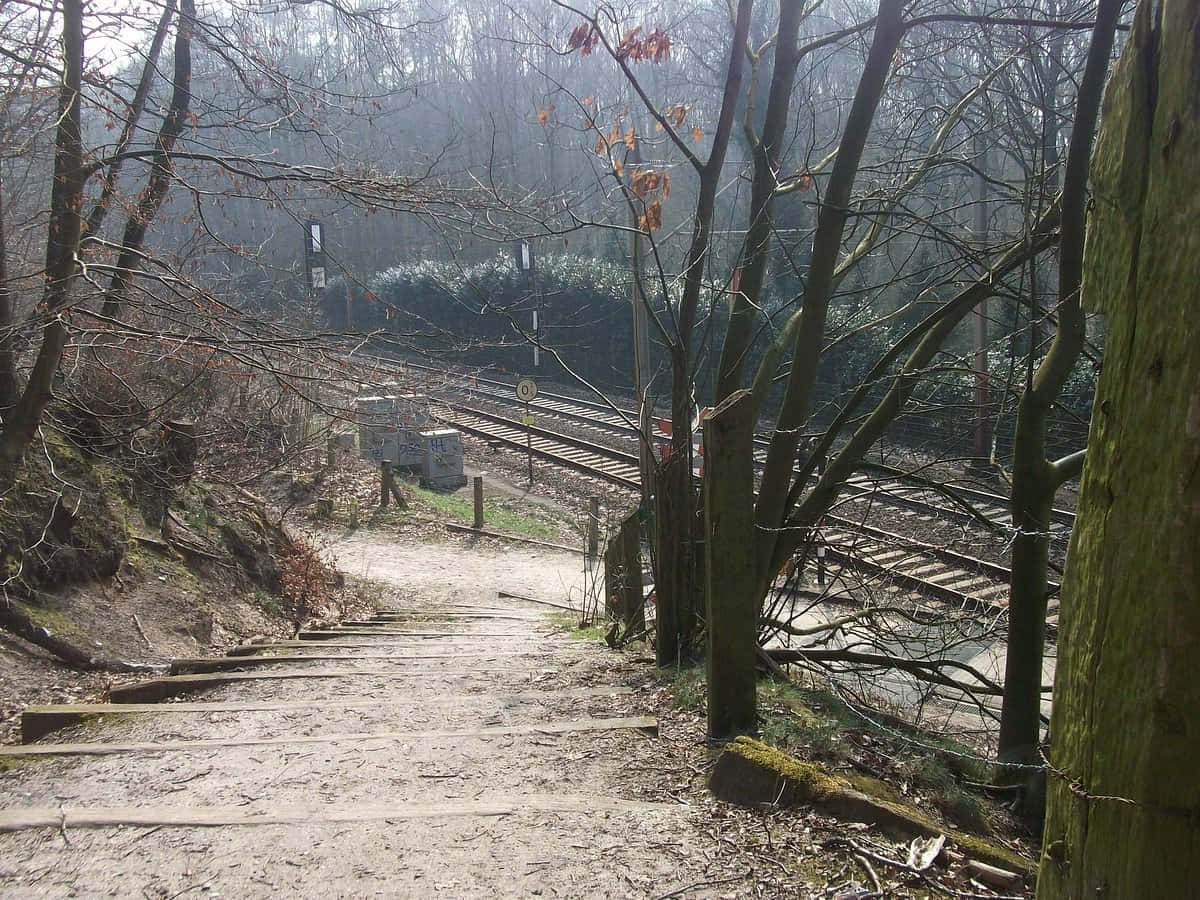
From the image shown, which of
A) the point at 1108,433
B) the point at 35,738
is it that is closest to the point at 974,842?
the point at 1108,433

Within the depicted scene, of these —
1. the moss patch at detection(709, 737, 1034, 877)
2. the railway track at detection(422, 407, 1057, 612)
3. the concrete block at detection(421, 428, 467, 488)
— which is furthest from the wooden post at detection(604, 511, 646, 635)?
the concrete block at detection(421, 428, 467, 488)

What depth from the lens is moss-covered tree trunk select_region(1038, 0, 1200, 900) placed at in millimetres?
1362

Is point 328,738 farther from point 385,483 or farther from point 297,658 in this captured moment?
point 385,483

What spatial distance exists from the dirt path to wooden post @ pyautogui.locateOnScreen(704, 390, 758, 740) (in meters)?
0.35

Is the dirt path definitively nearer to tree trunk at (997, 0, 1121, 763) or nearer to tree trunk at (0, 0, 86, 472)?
tree trunk at (997, 0, 1121, 763)

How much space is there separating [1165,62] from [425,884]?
2.53 metres

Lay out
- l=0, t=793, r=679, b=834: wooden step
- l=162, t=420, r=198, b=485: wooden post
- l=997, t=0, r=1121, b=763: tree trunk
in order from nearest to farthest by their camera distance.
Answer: l=0, t=793, r=679, b=834: wooden step → l=997, t=0, r=1121, b=763: tree trunk → l=162, t=420, r=198, b=485: wooden post

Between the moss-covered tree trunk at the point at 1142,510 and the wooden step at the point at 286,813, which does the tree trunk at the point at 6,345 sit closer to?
the wooden step at the point at 286,813

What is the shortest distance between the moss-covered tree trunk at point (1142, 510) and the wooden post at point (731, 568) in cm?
227

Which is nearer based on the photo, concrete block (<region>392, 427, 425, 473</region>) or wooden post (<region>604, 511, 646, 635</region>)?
wooden post (<region>604, 511, 646, 635</region>)

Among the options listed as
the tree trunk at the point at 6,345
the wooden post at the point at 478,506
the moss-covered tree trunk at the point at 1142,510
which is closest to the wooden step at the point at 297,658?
the tree trunk at the point at 6,345

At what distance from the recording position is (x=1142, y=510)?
4.63 ft

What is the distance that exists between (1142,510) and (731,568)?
8.26 feet

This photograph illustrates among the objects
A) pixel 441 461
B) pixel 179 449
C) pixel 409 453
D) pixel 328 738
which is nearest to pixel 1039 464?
pixel 328 738
